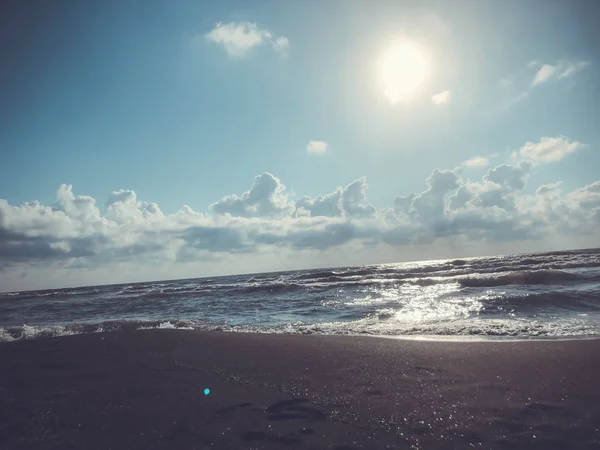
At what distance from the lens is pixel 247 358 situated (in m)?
7.11

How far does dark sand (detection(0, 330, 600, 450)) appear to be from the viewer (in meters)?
3.83

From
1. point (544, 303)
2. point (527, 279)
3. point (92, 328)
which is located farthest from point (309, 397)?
point (527, 279)

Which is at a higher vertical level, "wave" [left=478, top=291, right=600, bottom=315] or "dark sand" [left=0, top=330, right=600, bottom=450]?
"dark sand" [left=0, top=330, right=600, bottom=450]

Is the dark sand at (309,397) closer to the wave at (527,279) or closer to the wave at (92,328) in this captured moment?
the wave at (92,328)

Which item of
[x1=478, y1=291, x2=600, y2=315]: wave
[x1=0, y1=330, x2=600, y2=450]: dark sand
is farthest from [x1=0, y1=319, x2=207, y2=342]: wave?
A: [x1=478, y1=291, x2=600, y2=315]: wave

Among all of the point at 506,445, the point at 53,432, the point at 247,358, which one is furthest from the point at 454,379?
the point at 53,432

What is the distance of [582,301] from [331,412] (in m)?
13.3

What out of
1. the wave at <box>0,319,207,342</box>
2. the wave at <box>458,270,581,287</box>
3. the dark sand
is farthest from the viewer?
the wave at <box>458,270,581,287</box>

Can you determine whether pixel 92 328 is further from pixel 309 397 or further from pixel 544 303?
pixel 544 303

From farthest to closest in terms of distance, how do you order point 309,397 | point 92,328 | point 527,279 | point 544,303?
point 527,279 < point 544,303 < point 92,328 < point 309,397

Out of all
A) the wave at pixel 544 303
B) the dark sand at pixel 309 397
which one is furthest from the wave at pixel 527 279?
the dark sand at pixel 309 397

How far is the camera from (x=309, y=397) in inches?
193

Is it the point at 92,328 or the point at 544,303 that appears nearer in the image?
the point at 92,328

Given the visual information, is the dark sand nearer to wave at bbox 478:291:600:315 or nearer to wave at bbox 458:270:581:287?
wave at bbox 478:291:600:315
